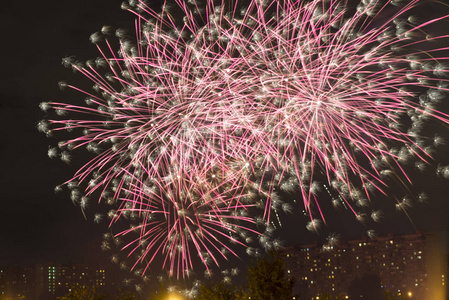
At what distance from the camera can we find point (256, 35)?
16.4 m

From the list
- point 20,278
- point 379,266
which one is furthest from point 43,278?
point 379,266

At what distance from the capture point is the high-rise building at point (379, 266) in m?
69.6

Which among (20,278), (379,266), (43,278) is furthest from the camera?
(20,278)

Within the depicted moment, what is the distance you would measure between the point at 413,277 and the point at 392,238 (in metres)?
5.63

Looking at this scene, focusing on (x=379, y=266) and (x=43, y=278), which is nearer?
(x=379, y=266)

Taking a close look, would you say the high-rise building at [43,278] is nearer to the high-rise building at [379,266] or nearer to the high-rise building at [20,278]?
the high-rise building at [20,278]

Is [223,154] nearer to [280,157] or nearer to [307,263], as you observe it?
[280,157]

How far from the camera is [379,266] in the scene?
239ft

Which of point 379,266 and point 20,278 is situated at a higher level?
point 20,278

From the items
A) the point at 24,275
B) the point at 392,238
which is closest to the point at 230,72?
the point at 392,238

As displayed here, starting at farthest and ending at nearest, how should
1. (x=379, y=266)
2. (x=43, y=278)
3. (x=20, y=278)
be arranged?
(x=20, y=278), (x=43, y=278), (x=379, y=266)

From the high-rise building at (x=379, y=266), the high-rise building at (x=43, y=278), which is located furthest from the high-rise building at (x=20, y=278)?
the high-rise building at (x=379, y=266)

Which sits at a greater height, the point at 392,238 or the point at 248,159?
the point at 248,159

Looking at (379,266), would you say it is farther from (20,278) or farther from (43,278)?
(20,278)
